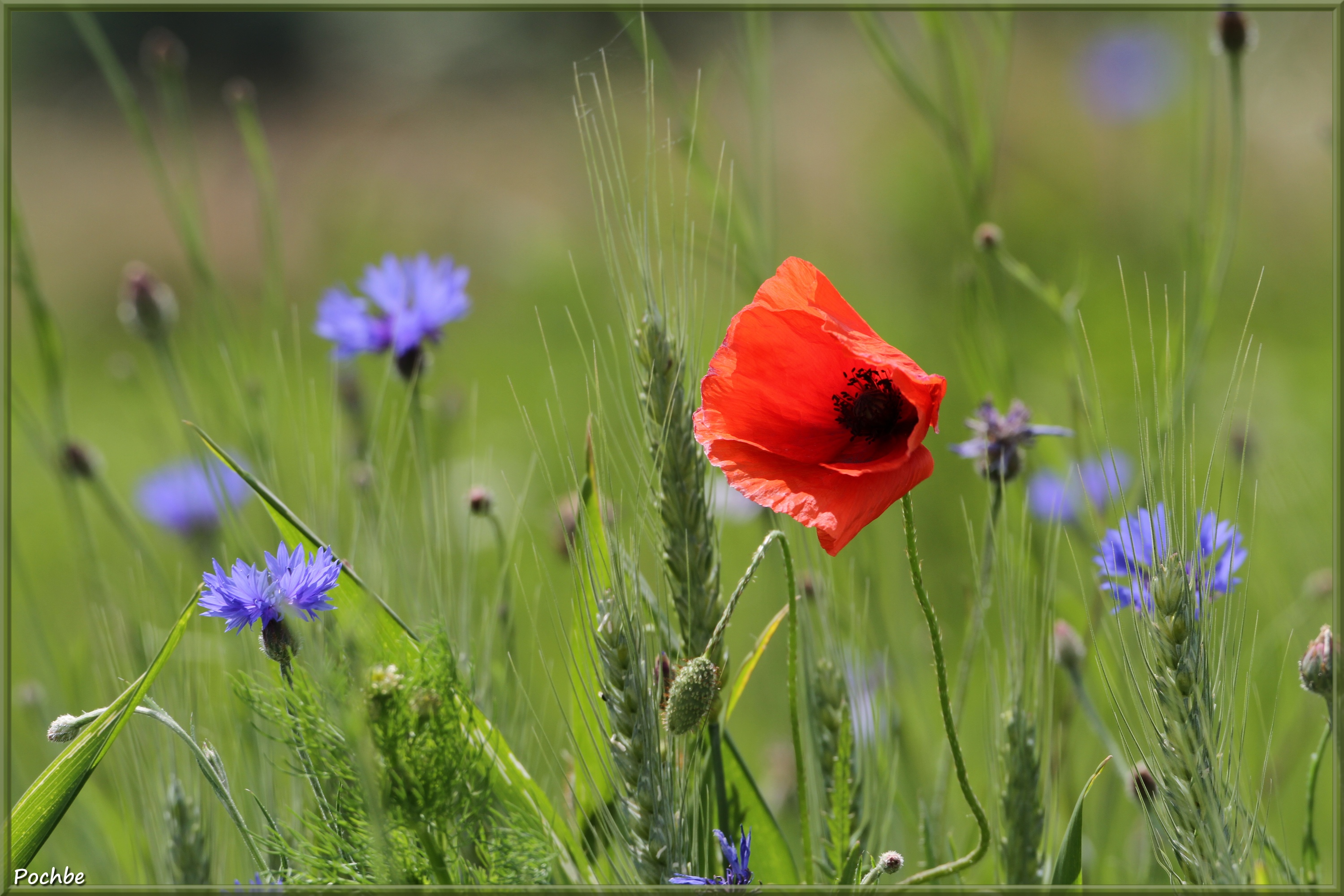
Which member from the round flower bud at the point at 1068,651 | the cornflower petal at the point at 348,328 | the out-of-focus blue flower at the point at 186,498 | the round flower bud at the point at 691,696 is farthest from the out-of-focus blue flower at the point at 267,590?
the out-of-focus blue flower at the point at 186,498

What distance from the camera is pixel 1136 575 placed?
14.5 inches

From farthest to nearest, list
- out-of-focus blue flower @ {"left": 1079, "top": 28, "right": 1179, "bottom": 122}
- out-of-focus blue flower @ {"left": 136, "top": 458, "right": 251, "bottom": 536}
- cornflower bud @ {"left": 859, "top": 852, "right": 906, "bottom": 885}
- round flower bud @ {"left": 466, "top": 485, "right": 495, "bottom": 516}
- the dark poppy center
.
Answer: out-of-focus blue flower @ {"left": 1079, "top": 28, "right": 1179, "bottom": 122} < out-of-focus blue flower @ {"left": 136, "top": 458, "right": 251, "bottom": 536} < round flower bud @ {"left": 466, "top": 485, "right": 495, "bottom": 516} < the dark poppy center < cornflower bud @ {"left": 859, "top": 852, "right": 906, "bottom": 885}

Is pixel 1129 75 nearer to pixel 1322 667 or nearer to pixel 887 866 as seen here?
pixel 1322 667

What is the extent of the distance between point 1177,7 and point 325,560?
51 centimetres

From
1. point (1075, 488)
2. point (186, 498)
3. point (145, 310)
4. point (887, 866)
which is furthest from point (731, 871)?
point (186, 498)

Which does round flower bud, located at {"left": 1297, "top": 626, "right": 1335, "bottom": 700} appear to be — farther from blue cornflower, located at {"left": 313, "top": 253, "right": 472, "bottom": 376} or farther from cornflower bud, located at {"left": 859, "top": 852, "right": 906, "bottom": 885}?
blue cornflower, located at {"left": 313, "top": 253, "right": 472, "bottom": 376}

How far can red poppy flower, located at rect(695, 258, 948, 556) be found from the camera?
14.6 inches

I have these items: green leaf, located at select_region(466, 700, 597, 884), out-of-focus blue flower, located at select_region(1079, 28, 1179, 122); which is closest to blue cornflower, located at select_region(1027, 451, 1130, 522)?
green leaf, located at select_region(466, 700, 597, 884)

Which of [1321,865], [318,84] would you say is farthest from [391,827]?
[318,84]

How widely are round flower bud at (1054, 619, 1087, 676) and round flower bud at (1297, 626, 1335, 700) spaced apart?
0.47ft

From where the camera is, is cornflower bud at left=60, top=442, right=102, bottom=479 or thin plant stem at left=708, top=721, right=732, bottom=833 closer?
thin plant stem at left=708, top=721, right=732, bottom=833

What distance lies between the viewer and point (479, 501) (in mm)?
551

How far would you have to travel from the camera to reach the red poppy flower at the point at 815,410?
0.37 m

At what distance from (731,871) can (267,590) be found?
20 centimetres
